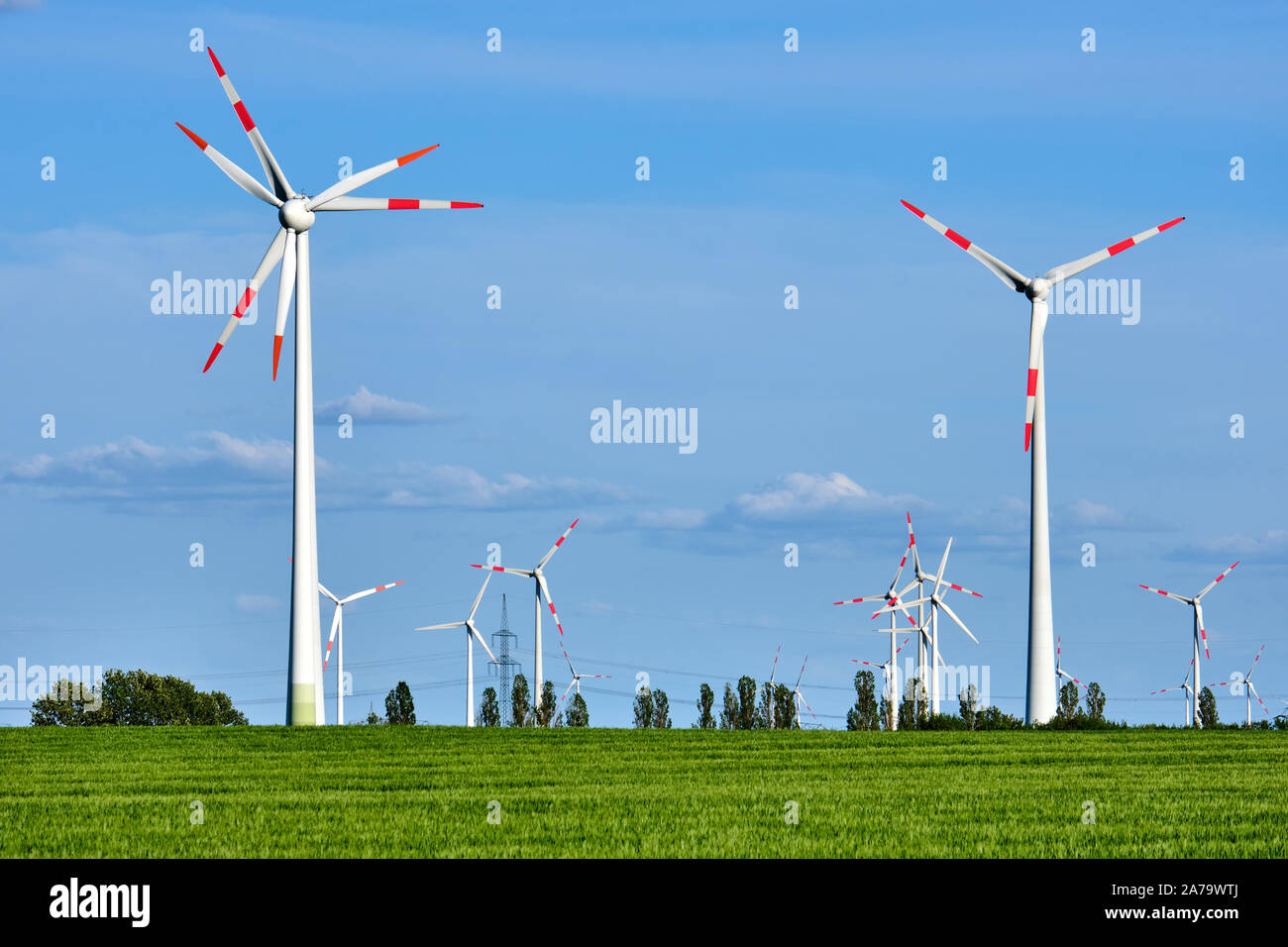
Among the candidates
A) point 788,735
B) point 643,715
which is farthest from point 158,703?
point 788,735

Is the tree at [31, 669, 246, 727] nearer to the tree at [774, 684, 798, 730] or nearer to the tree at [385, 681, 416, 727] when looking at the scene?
the tree at [385, 681, 416, 727]

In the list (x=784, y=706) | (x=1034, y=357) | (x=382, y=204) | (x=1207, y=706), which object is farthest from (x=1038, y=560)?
(x=1207, y=706)

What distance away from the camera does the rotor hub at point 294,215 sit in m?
52.2

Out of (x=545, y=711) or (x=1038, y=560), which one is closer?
(x=1038, y=560)

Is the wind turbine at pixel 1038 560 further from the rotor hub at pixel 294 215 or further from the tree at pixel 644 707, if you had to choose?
the tree at pixel 644 707

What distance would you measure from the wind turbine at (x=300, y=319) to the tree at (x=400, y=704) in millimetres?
73309

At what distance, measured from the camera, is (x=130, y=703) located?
133 m

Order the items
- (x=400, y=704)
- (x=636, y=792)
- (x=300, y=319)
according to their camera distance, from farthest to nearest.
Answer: (x=400, y=704), (x=300, y=319), (x=636, y=792)

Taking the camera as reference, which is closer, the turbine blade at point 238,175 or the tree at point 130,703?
the turbine blade at point 238,175

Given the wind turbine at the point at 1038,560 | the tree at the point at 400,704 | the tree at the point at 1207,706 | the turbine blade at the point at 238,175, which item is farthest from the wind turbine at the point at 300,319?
the tree at the point at 1207,706

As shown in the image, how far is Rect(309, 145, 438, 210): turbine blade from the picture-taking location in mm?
53125

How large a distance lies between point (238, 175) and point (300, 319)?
7.29 m

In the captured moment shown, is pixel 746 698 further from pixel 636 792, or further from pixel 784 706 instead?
pixel 636 792
